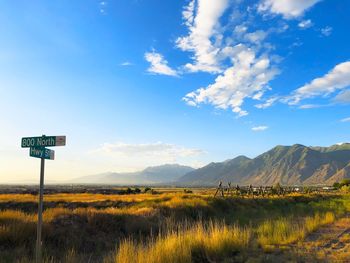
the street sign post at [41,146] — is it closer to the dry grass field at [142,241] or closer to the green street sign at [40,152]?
the green street sign at [40,152]

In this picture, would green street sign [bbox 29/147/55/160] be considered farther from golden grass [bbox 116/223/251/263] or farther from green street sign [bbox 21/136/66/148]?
golden grass [bbox 116/223/251/263]

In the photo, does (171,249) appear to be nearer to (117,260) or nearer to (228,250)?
(117,260)

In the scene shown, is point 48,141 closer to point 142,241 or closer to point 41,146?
point 41,146

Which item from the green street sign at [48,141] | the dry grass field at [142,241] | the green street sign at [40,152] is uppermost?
the green street sign at [48,141]

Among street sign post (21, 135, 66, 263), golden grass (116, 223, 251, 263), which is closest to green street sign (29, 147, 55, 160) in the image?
street sign post (21, 135, 66, 263)

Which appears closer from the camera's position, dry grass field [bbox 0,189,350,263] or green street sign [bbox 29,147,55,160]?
green street sign [bbox 29,147,55,160]

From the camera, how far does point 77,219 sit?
1593cm

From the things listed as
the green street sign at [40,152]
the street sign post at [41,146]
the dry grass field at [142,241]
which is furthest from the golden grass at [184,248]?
the green street sign at [40,152]

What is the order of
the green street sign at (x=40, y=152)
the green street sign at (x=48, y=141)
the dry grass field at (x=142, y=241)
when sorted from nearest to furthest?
the green street sign at (x=40, y=152), the green street sign at (x=48, y=141), the dry grass field at (x=142, y=241)

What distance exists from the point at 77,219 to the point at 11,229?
3590 mm

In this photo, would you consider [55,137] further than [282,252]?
No

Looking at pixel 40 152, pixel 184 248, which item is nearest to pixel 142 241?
pixel 184 248

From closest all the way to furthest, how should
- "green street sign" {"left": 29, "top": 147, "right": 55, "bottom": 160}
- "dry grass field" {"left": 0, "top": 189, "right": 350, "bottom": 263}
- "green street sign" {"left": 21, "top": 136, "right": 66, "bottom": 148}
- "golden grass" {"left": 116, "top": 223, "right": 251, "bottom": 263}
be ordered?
"green street sign" {"left": 29, "top": 147, "right": 55, "bottom": 160}, "green street sign" {"left": 21, "top": 136, "right": 66, "bottom": 148}, "golden grass" {"left": 116, "top": 223, "right": 251, "bottom": 263}, "dry grass field" {"left": 0, "top": 189, "right": 350, "bottom": 263}

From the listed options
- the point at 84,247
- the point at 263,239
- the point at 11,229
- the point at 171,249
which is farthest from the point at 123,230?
the point at 171,249
